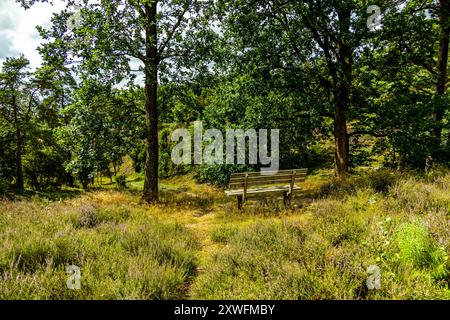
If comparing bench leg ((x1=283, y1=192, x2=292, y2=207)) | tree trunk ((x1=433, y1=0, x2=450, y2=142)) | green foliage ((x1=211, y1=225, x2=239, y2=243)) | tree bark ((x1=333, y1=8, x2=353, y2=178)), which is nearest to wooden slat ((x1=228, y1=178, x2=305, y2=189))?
bench leg ((x1=283, y1=192, x2=292, y2=207))

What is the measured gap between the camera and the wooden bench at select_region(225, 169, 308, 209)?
28.1ft

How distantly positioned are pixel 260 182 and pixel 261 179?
0.36 ft

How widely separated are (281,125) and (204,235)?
765 centimetres

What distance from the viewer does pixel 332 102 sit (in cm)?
1092

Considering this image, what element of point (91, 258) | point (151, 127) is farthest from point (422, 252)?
point (151, 127)

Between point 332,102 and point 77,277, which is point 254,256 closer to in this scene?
point 77,277

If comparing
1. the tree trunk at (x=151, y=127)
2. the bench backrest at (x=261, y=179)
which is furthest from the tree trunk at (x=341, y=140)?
the tree trunk at (x=151, y=127)

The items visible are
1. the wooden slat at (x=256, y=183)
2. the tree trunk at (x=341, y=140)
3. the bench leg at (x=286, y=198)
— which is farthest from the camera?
the tree trunk at (x=341, y=140)

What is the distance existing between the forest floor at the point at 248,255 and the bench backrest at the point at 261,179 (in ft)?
7.25

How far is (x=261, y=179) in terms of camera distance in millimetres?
8750

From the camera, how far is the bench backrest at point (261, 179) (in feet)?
28.0

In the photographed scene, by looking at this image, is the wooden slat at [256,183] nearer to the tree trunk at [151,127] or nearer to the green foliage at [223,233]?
the green foliage at [223,233]

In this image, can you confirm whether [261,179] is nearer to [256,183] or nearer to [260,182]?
[260,182]
